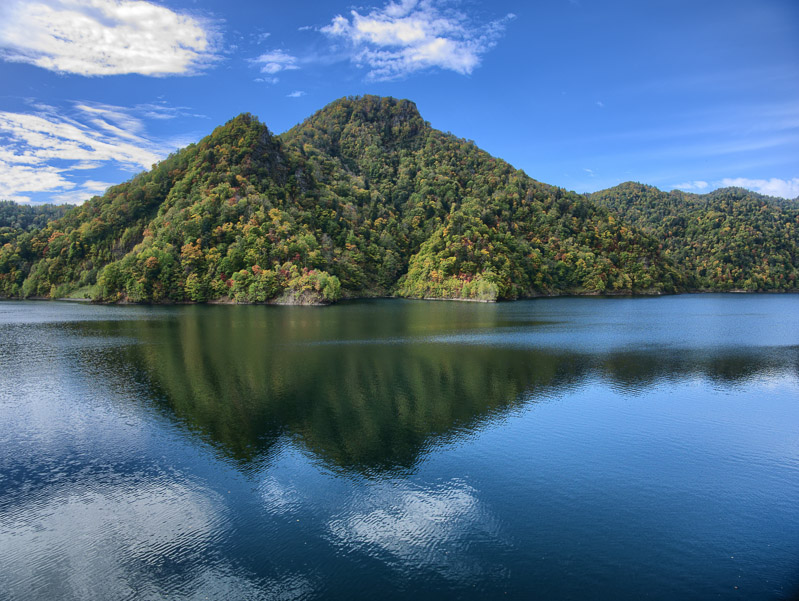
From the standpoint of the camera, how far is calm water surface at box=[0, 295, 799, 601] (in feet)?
38.5

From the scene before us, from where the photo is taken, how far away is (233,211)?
384 ft

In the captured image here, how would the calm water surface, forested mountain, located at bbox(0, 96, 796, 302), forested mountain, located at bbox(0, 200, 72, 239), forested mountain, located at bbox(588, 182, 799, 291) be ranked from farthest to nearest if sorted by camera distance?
forested mountain, located at bbox(588, 182, 799, 291) < forested mountain, located at bbox(0, 200, 72, 239) < forested mountain, located at bbox(0, 96, 796, 302) < the calm water surface

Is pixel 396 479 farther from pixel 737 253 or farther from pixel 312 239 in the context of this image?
pixel 737 253

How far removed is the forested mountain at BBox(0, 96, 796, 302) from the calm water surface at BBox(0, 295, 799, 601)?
240 feet

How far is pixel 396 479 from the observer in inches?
657

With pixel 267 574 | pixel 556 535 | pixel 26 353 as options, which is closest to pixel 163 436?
pixel 267 574

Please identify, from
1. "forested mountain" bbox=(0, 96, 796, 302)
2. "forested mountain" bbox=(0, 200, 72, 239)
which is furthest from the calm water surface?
"forested mountain" bbox=(0, 200, 72, 239)

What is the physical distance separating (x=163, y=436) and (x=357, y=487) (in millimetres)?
10590

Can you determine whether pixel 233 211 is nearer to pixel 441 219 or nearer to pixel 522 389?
pixel 441 219

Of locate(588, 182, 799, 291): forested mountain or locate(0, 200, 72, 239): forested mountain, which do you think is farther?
locate(588, 182, 799, 291): forested mountain

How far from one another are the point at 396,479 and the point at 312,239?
10737 centimetres

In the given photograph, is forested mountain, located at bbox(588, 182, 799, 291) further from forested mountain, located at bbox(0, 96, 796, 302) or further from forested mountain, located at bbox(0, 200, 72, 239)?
forested mountain, located at bbox(0, 200, 72, 239)

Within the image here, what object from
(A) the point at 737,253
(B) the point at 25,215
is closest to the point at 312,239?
(B) the point at 25,215

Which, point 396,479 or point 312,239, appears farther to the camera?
point 312,239
